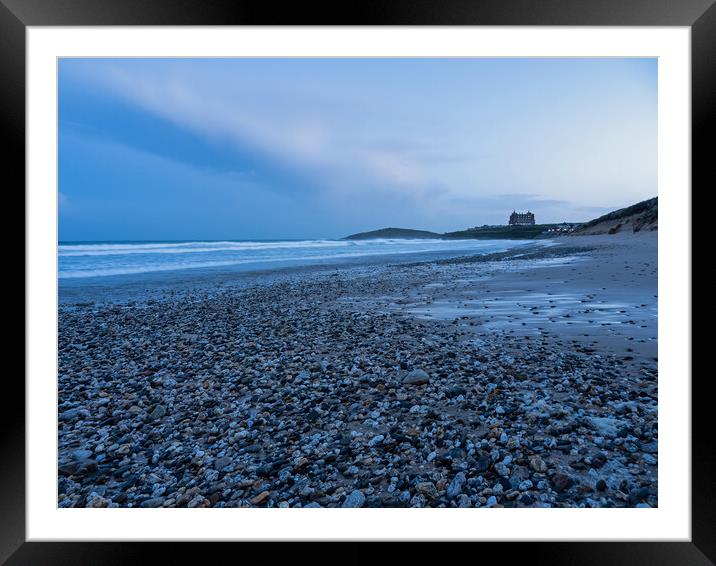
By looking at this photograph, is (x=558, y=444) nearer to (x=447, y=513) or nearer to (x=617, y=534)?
(x=617, y=534)

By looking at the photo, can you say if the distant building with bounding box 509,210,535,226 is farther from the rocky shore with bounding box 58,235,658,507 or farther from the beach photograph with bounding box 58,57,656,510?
the rocky shore with bounding box 58,235,658,507

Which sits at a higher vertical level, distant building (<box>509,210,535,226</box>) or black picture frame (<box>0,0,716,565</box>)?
distant building (<box>509,210,535,226</box>)

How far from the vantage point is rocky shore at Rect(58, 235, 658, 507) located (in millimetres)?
2365

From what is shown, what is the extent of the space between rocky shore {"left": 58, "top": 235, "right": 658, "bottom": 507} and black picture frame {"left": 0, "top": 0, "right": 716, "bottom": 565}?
0.94 feet
